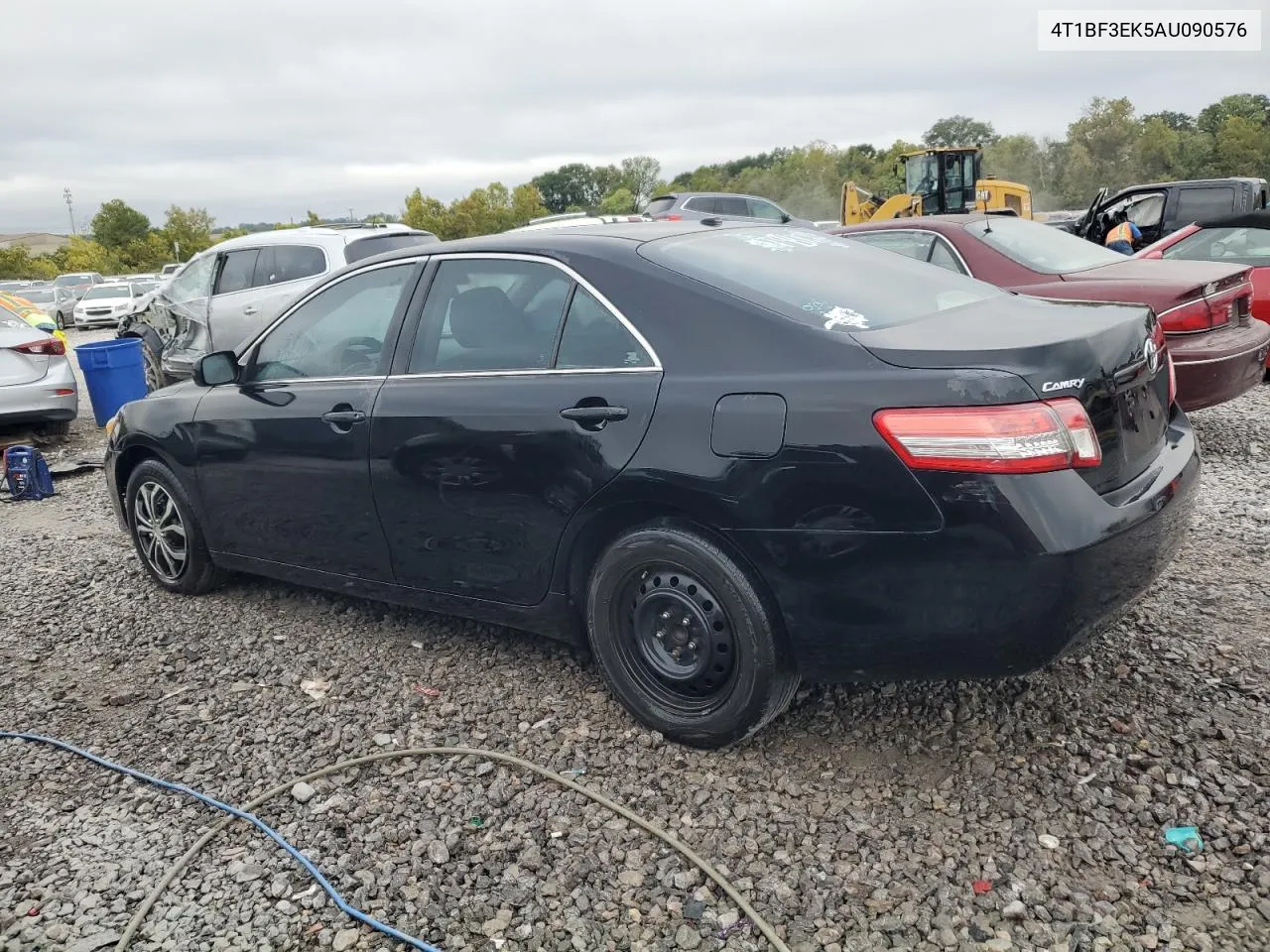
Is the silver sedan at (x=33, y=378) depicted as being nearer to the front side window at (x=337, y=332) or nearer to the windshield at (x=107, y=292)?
the front side window at (x=337, y=332)

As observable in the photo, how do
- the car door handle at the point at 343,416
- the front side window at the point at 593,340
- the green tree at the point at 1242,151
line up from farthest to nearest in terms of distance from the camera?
the green tree at the point at 1242,151 < the car door handle at the point at 343,416 < the front side window at the point at 593,340

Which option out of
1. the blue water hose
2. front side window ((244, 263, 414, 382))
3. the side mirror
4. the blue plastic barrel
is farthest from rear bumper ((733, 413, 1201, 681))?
the blue plastic barrel

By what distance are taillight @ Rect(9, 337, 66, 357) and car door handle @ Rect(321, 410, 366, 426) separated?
260 inches

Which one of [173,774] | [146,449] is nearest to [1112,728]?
[173,774]

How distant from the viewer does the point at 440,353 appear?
3.64 m

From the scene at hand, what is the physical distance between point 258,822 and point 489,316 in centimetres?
181

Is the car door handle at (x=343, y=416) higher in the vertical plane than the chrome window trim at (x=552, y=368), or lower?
lower

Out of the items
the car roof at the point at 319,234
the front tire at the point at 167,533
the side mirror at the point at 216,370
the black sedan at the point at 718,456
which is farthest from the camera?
the car roof at the point at 319,234

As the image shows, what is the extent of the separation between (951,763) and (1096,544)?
2.83 feet

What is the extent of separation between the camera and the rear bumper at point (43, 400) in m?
8.69

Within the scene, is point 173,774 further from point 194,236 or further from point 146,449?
point 194,236

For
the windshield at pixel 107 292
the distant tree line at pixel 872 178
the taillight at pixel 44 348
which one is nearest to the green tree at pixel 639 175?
the distant tree line at pixel 872 178

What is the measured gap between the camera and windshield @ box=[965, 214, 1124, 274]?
20.9ft

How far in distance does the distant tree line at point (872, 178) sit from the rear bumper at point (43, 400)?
1741 inches
